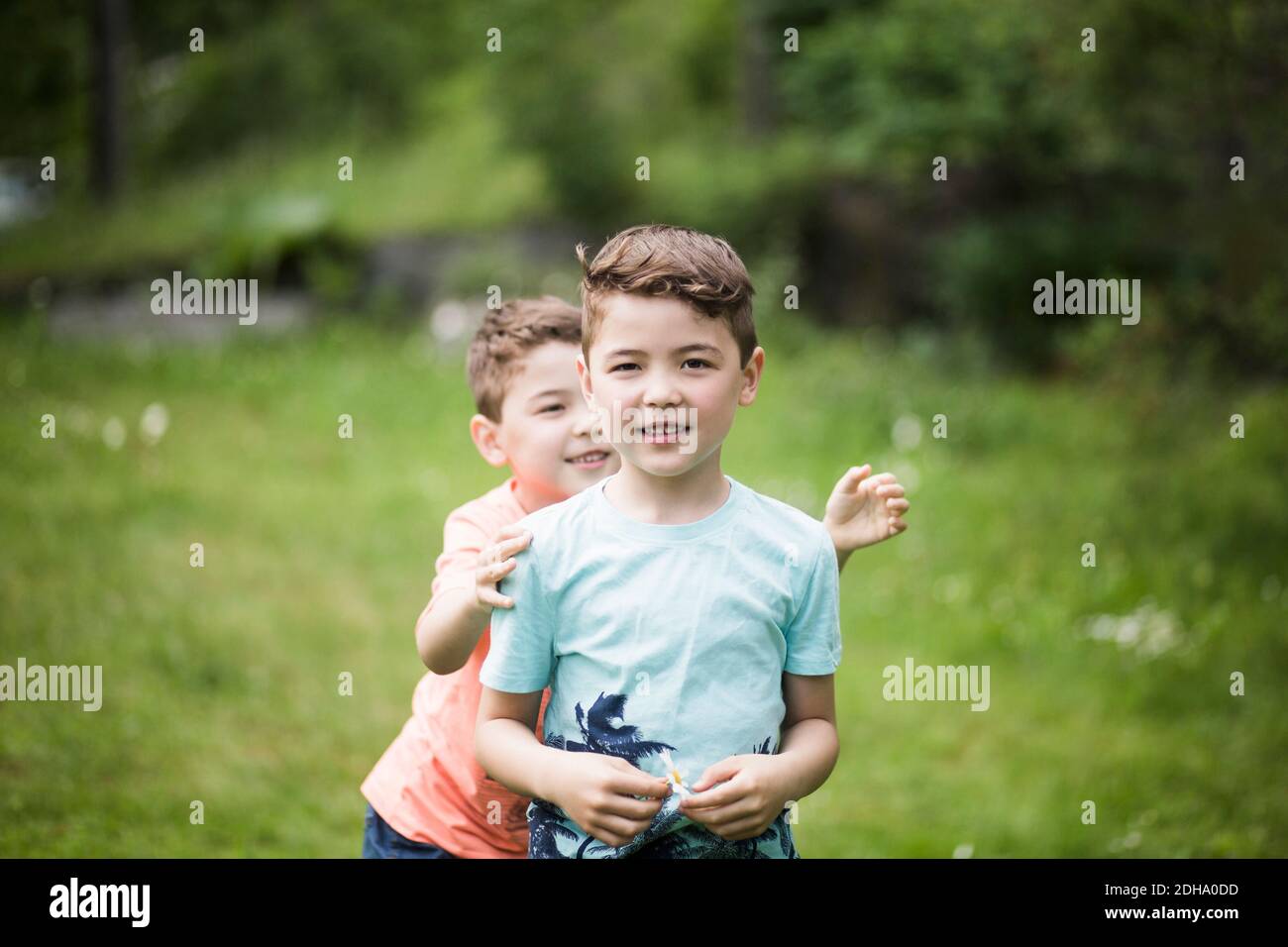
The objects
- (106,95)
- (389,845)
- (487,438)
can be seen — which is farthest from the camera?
(106,95)

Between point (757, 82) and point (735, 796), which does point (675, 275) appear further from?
point (757, 82)

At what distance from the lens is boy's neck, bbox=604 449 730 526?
2.49m

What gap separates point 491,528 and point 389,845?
83cm

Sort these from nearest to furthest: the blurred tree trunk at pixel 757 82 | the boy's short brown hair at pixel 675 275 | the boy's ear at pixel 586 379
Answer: the boy's short brown hair at pixel 675 275, the boy's ear at pixel 586 379, the blurred tree trunk at pixel 757 82

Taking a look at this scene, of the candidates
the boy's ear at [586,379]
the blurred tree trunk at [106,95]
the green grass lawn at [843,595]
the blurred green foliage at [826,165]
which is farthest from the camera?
the blurred tree trunk at [106,95]

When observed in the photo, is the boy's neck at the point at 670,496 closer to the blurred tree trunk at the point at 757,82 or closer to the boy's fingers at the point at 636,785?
the boy's fingers at the point at 636,785

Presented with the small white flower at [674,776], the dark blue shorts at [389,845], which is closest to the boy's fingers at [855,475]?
the small white flower at [674,776]

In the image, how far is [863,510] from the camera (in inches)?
110

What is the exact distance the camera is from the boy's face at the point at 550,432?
3033 mm

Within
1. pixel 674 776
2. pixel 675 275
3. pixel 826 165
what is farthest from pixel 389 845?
pixel 826 165

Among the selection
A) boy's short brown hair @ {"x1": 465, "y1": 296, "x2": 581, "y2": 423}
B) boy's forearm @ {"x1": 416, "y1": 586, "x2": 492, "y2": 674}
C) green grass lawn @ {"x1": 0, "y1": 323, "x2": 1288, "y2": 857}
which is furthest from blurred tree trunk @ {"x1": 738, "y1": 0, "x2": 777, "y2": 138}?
boy's forearm @ {"x1": 416, "y1": 586, "x2": 492, "y2": 674}

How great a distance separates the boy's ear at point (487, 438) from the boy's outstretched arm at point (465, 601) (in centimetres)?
41

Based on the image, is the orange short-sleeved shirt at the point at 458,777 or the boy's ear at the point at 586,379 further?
the orange short-sleeved shirt at the point at 458,777

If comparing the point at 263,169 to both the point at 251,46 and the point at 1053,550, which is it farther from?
the point at 1053,550
